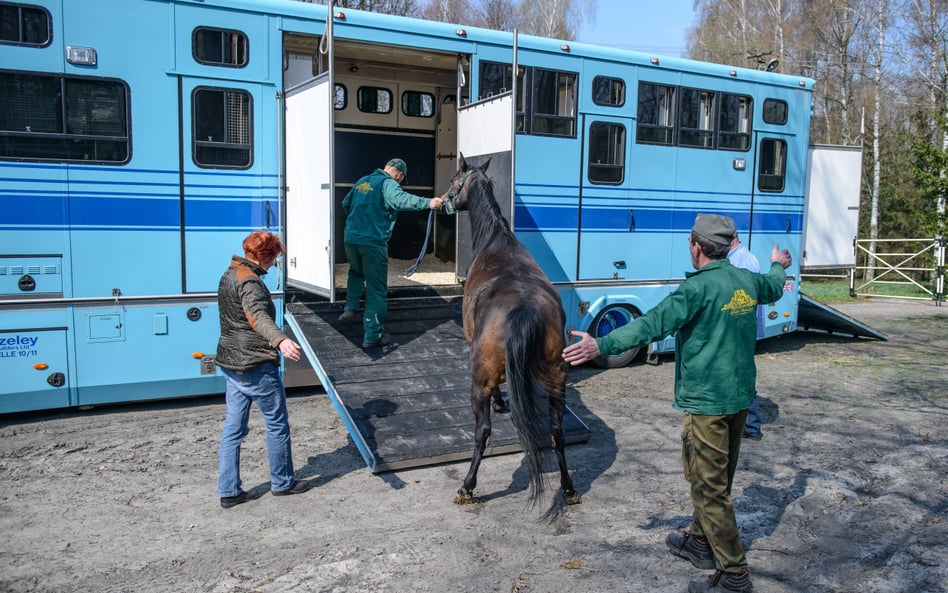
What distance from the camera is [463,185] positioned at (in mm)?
6414

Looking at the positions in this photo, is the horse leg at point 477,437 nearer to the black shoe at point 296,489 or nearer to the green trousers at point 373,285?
the black shoe at point 296,489

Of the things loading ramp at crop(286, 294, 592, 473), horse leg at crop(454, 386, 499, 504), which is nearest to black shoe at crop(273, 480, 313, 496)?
loading ramp at crop(286, 294, 592, 473)

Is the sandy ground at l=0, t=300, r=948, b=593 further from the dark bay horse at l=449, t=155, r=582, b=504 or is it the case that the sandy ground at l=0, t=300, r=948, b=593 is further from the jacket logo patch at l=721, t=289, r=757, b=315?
the jacket logo patch at l=721, t=289, r=757, b=315

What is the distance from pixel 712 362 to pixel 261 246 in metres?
2.86

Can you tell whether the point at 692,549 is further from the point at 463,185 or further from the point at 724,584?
the point at 463,185

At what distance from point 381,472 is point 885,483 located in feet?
12.2

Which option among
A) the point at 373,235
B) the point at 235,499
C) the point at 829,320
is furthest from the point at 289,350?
the point at 829,320

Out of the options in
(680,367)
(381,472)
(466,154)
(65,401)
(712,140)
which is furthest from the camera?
(712,140)

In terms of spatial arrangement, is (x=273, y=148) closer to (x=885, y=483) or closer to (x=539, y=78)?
(x=539, y=78)

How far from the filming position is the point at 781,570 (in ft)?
13.2

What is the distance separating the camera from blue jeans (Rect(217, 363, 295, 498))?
4758 millimetres

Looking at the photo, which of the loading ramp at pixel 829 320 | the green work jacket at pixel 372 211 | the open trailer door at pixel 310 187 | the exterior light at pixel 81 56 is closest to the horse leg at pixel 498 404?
the open trailer door at pixel 310 187

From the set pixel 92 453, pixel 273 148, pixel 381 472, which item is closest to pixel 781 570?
pixel 381 472

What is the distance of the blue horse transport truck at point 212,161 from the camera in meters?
6.07
